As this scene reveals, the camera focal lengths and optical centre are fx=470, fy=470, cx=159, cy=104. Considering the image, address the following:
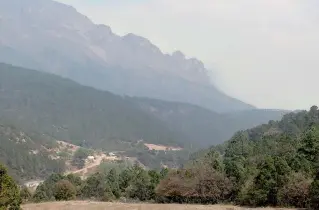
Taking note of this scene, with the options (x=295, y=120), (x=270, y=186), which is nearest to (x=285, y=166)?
(x=270, y=186)

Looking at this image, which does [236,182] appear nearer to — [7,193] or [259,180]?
[259,180]

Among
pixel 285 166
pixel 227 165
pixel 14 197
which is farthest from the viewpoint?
pixel 227 165

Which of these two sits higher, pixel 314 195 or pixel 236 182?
pixel 314 195

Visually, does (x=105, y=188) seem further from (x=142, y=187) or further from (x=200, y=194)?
(x=200, y=194)

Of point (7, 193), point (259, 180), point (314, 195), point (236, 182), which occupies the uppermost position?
point (259, 180)

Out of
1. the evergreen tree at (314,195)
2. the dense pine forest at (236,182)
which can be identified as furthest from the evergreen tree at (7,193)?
the evergreen tree at (314,195)

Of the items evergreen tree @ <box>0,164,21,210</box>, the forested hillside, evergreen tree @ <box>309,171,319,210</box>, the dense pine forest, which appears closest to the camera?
evergreen tree @ <box>0,164,21,210</box>

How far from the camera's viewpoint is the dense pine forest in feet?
209

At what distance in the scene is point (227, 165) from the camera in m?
81.8

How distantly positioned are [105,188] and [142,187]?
34.8 feet

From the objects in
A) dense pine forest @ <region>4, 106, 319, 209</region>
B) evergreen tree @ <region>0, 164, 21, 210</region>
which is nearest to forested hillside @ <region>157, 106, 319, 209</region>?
dense pine forest @ <region>4, 106, 319, 209</region>

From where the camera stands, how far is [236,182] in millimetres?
78750

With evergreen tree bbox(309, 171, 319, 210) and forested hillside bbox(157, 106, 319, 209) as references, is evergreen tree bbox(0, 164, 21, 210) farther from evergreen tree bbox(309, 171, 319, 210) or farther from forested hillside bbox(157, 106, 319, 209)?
evergreen tree bbox(309, 171, 319, 210)

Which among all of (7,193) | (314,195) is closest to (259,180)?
(314,195)
